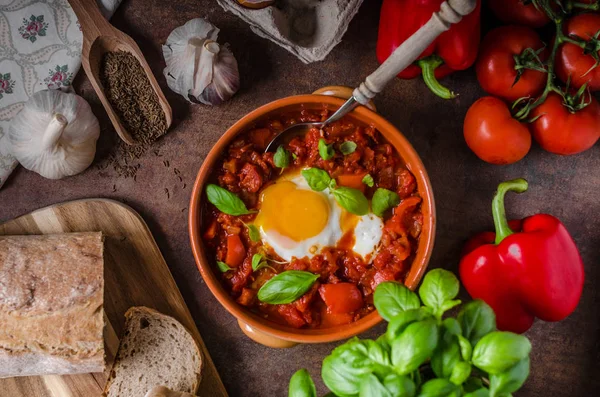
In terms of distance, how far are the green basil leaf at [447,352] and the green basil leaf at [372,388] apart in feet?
0.87

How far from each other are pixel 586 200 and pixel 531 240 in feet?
2.38

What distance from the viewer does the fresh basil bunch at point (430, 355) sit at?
2.35m

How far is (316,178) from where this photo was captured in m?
3.60

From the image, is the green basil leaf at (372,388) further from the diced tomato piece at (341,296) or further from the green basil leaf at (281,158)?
the green basil leaf at (281,158)

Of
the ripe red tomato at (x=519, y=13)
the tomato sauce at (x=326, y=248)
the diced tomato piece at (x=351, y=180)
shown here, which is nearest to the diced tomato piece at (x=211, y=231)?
the tomato sauce at (x=326, y=248)

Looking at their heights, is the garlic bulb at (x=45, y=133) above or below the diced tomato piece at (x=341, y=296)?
above

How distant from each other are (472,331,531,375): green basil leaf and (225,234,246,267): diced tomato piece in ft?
5.52

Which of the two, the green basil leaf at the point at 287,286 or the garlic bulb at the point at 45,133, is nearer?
the green basil leaf at the point at 287,286

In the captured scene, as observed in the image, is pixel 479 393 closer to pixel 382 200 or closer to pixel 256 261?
pixel 382 200

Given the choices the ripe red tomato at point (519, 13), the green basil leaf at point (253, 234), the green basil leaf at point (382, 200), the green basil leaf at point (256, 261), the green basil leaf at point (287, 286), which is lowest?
the green basil leaf at point (287, 286)

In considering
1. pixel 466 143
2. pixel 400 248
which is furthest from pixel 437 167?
pixel 400 248

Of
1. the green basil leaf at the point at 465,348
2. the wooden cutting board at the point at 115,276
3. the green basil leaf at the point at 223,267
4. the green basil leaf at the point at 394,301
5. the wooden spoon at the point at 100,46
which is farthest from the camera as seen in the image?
the wooden cutting board at the point at 115,276

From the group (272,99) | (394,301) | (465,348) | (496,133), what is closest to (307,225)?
(272,99)

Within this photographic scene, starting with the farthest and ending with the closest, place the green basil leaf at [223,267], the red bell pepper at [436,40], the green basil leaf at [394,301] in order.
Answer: the green basil leaf at [223,267] < the red bell pepper at [436,40] < the green basil leaf at [394,301]
